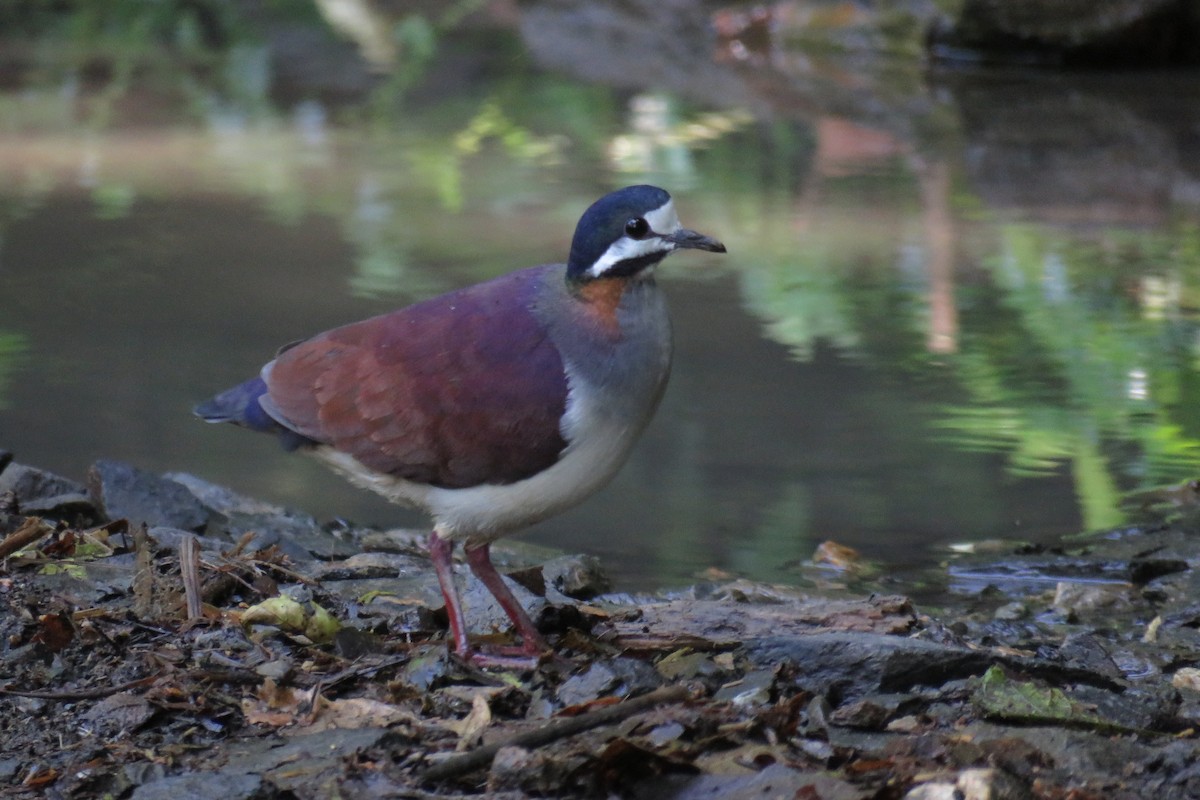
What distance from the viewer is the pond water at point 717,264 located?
6539 millimetres

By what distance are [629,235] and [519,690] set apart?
111cm

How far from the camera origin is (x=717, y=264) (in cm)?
924

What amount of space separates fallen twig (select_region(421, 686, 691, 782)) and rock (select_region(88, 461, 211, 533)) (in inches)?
84.4

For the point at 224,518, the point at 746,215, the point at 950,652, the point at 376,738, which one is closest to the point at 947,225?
the point at 746,215

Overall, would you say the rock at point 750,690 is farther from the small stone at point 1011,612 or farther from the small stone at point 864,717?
the small stone at point 1011,612

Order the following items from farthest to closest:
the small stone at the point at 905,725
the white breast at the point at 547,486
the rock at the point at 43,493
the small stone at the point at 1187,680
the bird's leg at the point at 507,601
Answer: the rock at the point at 43,493 < the small stone at the point at 1187,680 < the bird's leg at the point at 507,601 < the white breast at the point at 547,486 < the small stone at the point at 905,725

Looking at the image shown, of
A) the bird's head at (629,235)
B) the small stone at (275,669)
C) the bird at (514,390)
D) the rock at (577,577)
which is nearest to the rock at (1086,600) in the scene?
the rock at (577,577)

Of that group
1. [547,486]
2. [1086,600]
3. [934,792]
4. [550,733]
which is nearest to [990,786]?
[934,792]

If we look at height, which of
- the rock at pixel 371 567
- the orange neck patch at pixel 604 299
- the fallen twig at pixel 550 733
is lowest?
the rock at pixel 371 567

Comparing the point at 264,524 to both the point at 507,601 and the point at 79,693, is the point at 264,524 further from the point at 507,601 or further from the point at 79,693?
the point at 79,693

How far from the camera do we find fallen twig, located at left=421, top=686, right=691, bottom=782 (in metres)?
3.29

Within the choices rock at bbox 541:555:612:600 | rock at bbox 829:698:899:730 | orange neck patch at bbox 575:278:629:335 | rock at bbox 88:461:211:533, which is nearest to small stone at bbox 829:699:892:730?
rock at bbox 829:698:899:730

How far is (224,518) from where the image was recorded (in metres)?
5.58

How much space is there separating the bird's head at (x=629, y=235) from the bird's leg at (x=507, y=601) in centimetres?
79
